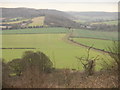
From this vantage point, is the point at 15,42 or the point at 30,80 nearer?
the point at 30,80

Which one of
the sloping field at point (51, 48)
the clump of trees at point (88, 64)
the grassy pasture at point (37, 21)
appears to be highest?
the grassy pasture at point (37, 21)

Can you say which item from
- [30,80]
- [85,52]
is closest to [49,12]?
[85,52]

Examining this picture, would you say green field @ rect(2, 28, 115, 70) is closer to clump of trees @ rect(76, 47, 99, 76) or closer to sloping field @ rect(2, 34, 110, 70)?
sloping field @ rect(2, 34, 110, 70)

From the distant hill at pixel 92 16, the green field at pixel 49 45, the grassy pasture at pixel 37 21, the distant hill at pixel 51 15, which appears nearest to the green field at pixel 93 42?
the green field at pixel 49 45

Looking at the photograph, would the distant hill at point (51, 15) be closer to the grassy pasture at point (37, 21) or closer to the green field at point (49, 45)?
the grassy pasture at point (37, 21)

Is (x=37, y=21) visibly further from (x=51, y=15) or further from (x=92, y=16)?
(x=92, y=16)

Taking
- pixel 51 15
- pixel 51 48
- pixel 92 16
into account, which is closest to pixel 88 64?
pixel 51 48

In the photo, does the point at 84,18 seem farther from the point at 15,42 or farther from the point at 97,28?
the point at 15,42

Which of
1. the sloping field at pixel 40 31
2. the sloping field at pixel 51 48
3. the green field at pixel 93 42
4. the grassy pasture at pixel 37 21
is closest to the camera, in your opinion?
the sloping field at pixel 51 48
